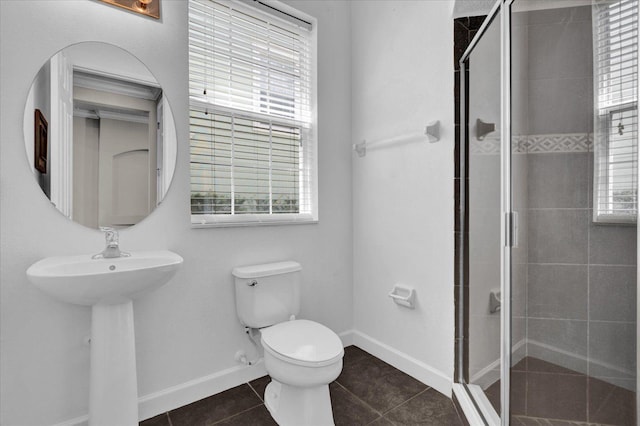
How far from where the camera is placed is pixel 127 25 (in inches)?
61.2

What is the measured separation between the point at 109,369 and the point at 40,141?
1.01 metres

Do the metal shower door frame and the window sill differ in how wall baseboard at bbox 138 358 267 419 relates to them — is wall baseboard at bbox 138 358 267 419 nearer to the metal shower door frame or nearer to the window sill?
the window sill

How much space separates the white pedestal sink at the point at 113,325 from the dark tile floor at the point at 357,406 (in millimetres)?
352

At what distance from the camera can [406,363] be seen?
6.53 ft

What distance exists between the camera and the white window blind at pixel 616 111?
84 cm

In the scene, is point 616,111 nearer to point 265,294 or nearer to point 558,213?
point 558,213

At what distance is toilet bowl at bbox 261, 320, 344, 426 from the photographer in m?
1.35

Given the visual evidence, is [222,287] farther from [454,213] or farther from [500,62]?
[500,62]

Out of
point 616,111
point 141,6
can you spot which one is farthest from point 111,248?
point 616,111

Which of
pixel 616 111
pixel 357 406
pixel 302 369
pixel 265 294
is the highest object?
pixel 616 111

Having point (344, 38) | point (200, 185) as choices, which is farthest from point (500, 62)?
point (200, 185)

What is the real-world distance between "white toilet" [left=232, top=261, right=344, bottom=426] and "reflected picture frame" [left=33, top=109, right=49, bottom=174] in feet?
3.28

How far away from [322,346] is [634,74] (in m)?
1.40

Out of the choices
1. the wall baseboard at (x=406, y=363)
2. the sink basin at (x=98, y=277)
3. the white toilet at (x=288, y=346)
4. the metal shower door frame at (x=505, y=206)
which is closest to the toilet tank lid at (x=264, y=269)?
the white toilet at (x=288, y=346)
